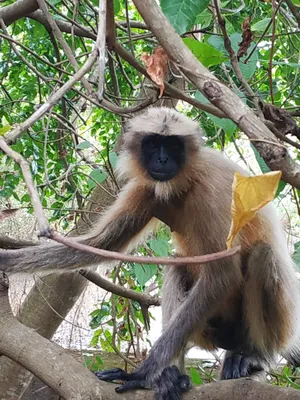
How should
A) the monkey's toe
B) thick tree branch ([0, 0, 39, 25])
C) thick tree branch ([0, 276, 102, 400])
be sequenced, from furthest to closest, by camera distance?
thick tree branch ([0, 0, 39, 25]), the monkey's toe, thick tree branch ([0, 276, 102, 400])

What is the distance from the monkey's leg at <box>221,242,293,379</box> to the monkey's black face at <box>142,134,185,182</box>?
0.60 m

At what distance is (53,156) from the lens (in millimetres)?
5059

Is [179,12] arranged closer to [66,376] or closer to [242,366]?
[66,376]

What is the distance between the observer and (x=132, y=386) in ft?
8.53

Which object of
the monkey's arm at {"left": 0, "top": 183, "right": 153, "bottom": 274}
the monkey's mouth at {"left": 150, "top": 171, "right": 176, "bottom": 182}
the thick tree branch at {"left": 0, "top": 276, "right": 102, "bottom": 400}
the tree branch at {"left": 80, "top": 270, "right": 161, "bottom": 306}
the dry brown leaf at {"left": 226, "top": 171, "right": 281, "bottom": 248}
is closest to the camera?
the dry brown leaf at {"left": 226, "top": 171, "right": 281, "bottom": 248}

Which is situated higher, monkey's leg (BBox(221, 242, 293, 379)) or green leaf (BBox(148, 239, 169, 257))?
green leaf (BBox(148, 239, 169, 257))

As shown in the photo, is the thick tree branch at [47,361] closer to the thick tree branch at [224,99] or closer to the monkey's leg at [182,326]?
the monkey's leg at [182,326]

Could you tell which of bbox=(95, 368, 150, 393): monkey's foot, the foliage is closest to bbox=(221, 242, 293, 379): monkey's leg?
the foliage

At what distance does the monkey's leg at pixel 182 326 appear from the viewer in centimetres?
285

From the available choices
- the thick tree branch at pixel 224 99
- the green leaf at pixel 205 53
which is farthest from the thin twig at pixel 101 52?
the green leaf at pixel 205 53

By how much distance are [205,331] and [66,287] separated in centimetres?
114

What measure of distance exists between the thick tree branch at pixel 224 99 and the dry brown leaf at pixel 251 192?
16 centimetres

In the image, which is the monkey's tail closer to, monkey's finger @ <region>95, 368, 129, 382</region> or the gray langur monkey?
the gray langur monkey

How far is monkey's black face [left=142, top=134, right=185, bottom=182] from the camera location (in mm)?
2877
